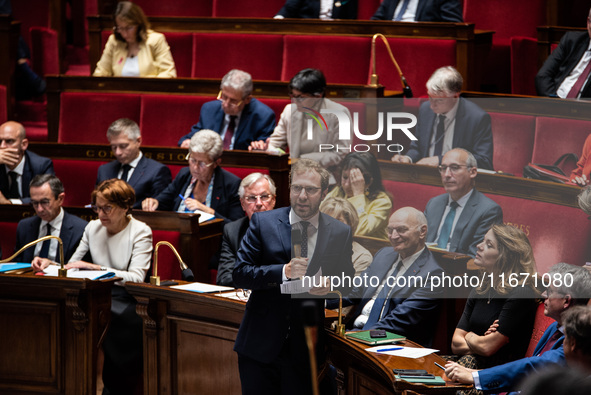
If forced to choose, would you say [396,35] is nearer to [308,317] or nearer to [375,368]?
[375,368]

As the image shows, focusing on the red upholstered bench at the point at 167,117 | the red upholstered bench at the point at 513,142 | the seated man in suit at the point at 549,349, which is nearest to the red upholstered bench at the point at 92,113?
the red upholstered bench at the point at 167,117

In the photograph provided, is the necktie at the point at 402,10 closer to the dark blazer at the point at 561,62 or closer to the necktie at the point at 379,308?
the dark blazer at the point at 561,62

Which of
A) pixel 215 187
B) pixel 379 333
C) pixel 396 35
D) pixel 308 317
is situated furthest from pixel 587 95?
pixel 308 317

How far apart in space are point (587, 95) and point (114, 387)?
1.92m

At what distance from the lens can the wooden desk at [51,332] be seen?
2.50 meters

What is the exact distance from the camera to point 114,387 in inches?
104

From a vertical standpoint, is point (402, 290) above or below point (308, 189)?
below

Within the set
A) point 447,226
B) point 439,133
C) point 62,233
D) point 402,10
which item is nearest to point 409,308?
point 447,226

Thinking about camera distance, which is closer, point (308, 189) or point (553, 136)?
point (308, 189)

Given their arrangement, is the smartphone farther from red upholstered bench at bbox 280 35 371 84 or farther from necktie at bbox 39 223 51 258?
red upholstered bench at bbox 280 35 371 84

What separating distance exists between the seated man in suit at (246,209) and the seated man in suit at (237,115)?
0.71 metres

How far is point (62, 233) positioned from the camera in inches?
110

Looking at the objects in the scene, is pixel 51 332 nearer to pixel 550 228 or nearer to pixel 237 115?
pixel 237 115

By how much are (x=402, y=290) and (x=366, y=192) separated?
0.83ft
